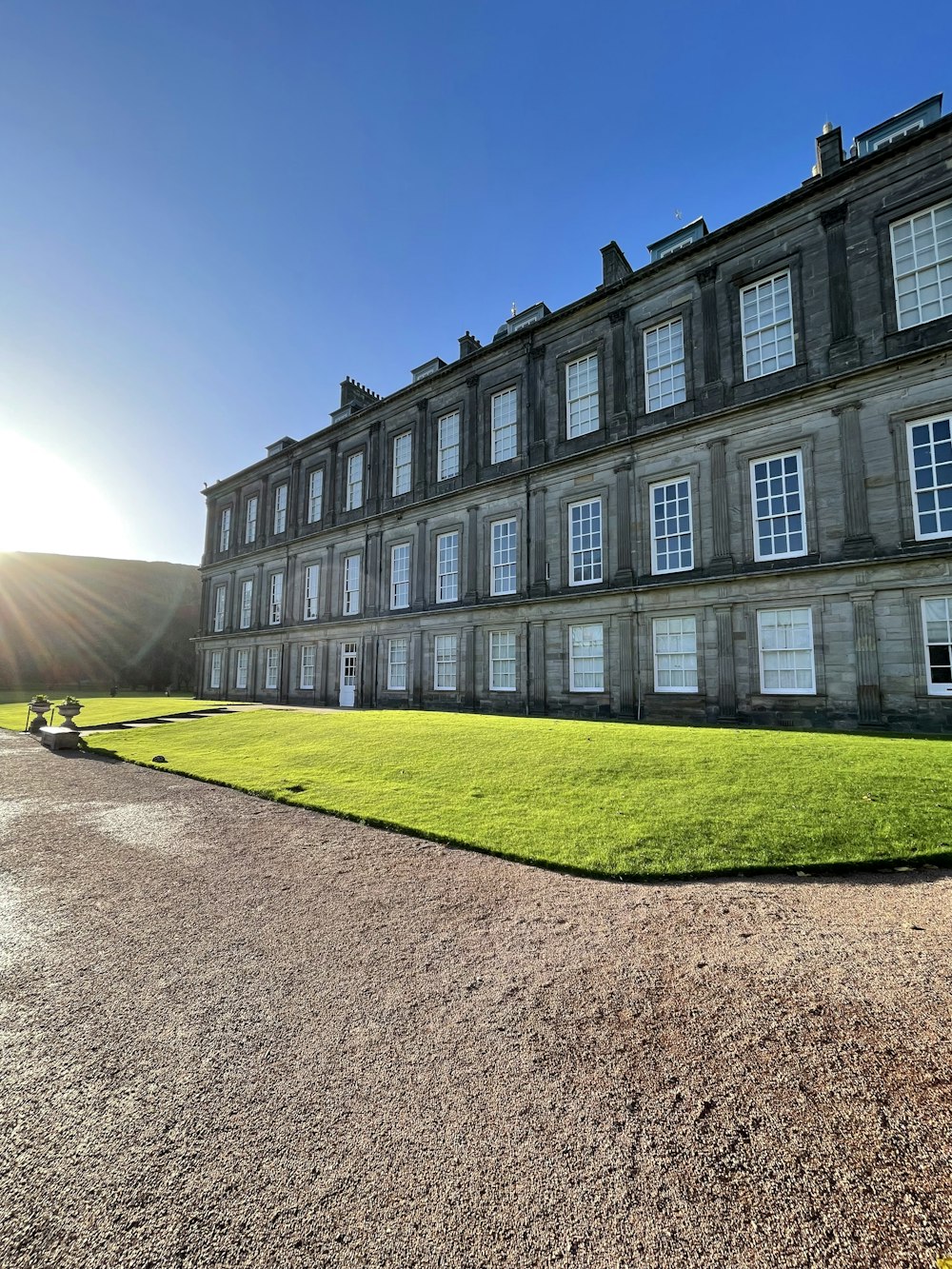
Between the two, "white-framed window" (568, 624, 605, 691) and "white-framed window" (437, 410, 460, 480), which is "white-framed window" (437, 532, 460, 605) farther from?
"white-framed window" (568, 624, 605, 691)

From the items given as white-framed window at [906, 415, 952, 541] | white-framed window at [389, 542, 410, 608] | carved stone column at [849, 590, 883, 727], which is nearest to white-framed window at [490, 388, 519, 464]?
white-framed window at [389, 542, 410, 608]

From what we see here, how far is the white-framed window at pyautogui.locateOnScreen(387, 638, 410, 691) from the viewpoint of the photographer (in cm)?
2666

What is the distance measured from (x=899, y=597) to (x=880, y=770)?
→ 8355mm

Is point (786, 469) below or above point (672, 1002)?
above

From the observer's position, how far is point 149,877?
5.69 metres

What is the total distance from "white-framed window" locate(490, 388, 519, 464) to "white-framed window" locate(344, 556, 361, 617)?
33.6 feet

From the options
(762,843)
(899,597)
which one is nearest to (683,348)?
(899,597)

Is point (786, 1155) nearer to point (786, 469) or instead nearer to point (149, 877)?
point (149, 877)

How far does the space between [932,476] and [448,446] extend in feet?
60.6

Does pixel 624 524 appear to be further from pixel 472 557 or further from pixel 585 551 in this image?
pixel 472 557

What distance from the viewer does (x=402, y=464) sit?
94.8 ft

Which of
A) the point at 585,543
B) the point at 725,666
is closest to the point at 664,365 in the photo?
the point at 585,543

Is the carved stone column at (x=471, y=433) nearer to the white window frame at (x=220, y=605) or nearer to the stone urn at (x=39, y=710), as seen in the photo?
the stone urn at (x=39, y=710)

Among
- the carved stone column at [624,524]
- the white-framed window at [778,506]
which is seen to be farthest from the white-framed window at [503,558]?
the white-framed window at [778,506]
